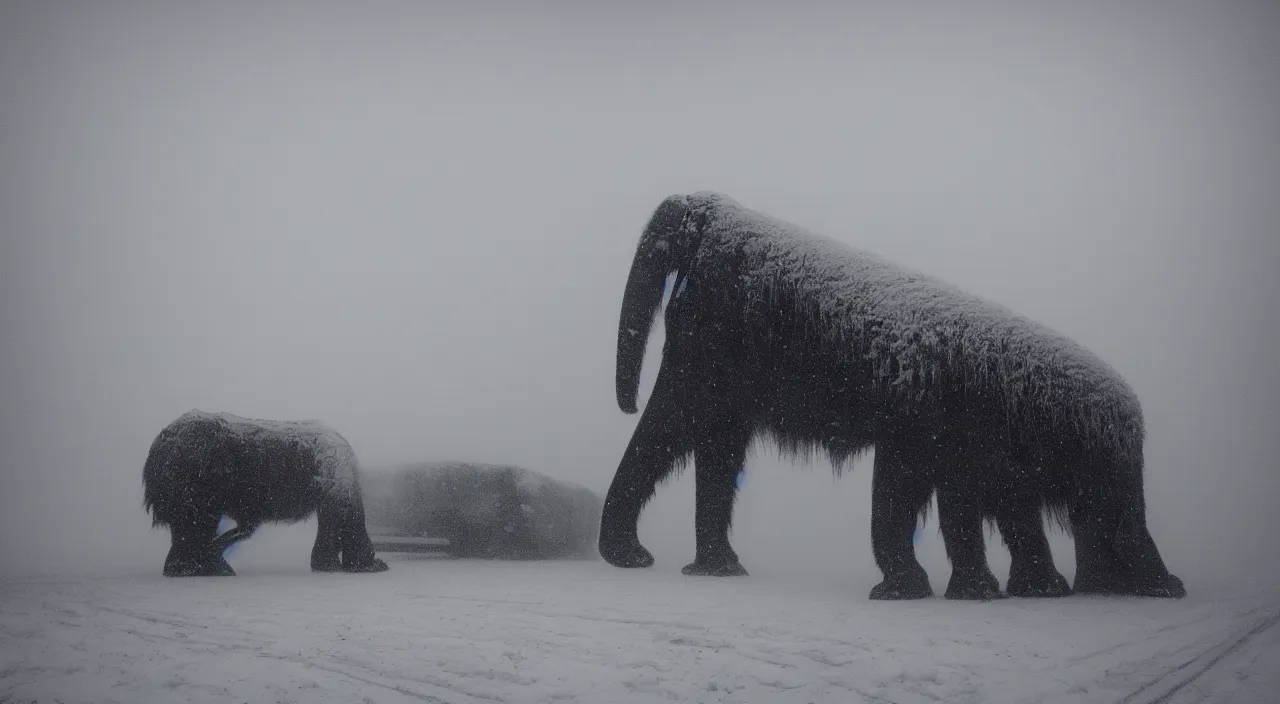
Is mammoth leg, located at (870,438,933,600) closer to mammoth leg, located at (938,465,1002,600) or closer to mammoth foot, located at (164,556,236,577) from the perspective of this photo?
mammoth leg, located at (938,465,1002,600)

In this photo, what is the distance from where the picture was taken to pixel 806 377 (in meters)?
4.32

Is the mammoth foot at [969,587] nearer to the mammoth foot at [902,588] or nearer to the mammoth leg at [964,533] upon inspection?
the mammoth leg at [964,533]

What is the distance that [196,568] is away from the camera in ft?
15.2

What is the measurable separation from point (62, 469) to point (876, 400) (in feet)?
22.7

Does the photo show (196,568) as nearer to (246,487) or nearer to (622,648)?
(246,487)

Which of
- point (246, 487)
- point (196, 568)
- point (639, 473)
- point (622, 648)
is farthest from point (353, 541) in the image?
point (622, 648)

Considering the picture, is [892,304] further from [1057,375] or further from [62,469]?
[62,469]

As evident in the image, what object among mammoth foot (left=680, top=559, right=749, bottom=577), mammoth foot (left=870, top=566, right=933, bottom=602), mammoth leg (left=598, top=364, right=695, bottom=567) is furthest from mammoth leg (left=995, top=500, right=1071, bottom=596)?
mammoth leg (left=598, top=364, right=695, bottom=567)

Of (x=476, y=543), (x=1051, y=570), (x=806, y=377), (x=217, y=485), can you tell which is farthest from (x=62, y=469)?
(x=1051, y=570)

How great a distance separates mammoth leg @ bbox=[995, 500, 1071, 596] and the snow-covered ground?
0.77 ft

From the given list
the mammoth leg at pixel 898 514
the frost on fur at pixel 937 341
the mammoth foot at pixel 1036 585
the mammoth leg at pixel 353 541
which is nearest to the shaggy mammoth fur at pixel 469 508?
the mammoth leg at pixel 353 541

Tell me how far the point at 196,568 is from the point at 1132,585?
5260 mm

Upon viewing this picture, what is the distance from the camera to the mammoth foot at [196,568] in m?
4.59

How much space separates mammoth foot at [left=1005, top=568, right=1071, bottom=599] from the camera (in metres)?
3.93
